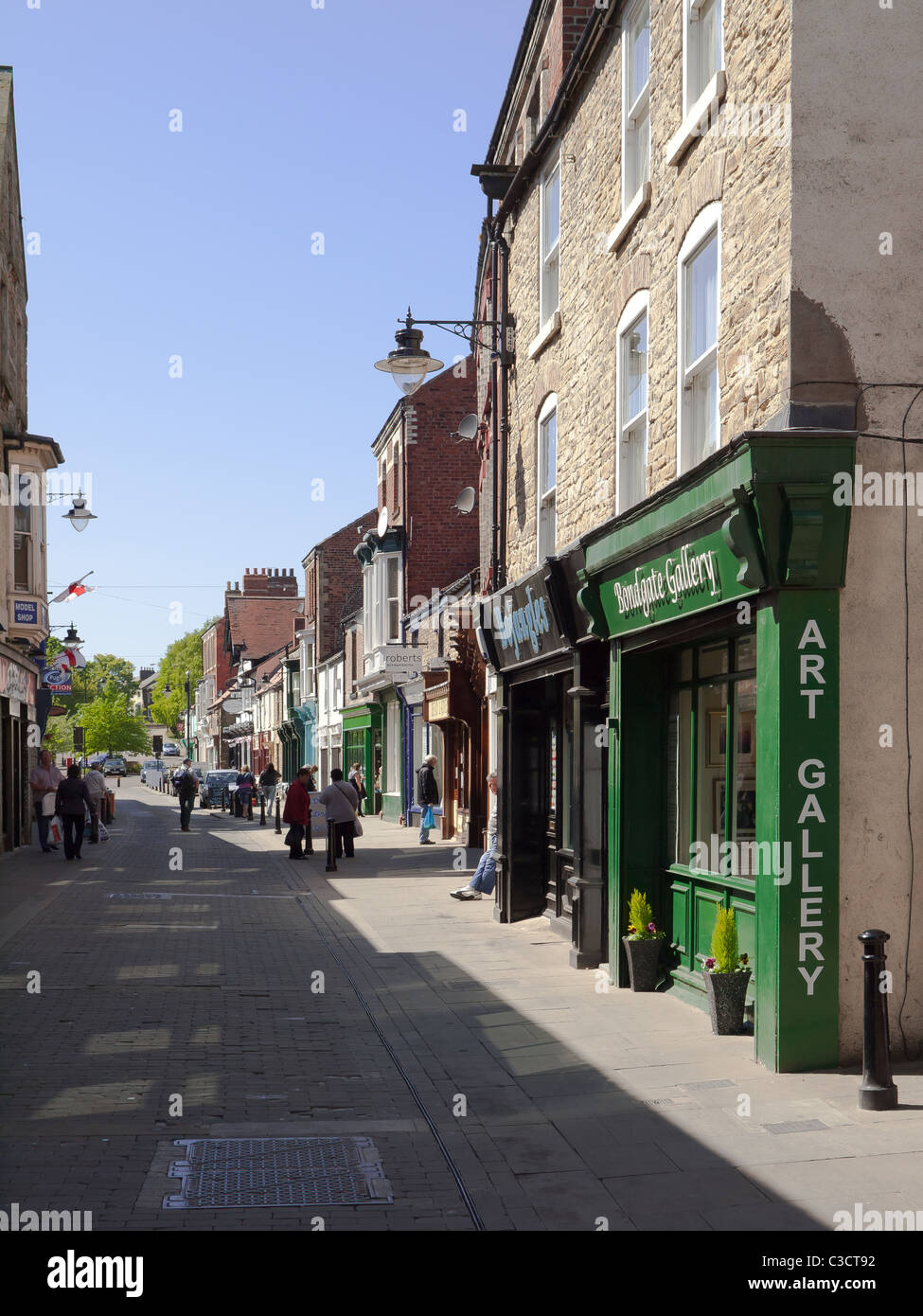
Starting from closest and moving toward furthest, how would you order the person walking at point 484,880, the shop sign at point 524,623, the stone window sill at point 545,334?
the shop sign at point 524,623 → the stone window sill at point 545,334 → the person walking at point 484,880

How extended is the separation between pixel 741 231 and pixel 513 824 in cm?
871

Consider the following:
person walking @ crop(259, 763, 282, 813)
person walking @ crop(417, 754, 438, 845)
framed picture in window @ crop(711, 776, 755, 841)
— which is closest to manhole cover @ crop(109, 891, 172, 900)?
person walking @ crop(417, 754, 438, 845)

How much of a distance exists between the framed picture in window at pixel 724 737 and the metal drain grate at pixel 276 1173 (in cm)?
412

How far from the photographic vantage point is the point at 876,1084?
6.99 m

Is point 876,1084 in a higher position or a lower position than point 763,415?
lower

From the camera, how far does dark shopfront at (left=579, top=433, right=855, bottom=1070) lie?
26.0 feet

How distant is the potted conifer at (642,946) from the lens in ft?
35.6

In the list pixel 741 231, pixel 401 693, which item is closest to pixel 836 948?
pixel 741 231

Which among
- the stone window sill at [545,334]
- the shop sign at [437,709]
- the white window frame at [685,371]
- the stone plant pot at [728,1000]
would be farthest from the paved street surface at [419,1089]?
the shop sign at [437,709]

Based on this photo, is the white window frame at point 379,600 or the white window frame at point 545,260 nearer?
the white window frame at point 545,260

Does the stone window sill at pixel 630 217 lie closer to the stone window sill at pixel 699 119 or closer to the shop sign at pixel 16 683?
the stone window sill at pixel 699 119
